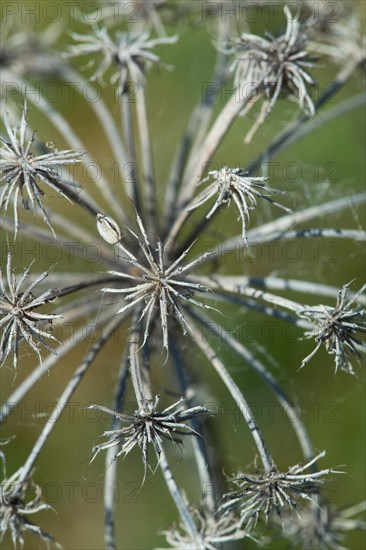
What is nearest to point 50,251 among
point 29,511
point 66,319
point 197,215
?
point 197,215

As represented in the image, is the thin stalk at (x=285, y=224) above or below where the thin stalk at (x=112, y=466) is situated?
above

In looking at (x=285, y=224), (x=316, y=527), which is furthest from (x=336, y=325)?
(x=316, y=527)

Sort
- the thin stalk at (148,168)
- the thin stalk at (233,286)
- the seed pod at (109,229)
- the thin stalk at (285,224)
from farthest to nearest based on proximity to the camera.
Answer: the thin stalk at (148,168) → the thin stalk at (285,224) → the thin stalk at (233,286) → the seed pod at (109,229)

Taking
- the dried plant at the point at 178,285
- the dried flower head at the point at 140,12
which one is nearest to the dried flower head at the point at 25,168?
the dried plant at the point at 178,285

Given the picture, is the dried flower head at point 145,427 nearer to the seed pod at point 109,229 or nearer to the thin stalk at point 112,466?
the thin stalk at point 112,466

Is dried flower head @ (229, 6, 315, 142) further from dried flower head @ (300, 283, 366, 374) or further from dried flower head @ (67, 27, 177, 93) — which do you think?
dried flower head @ (300, 283, 366, 374)

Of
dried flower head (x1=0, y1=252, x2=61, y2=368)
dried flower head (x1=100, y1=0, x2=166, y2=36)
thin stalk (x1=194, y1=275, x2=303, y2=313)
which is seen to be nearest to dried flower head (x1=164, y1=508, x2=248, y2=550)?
thin stalk (x1=194, y1=275, x2=303, y2=313)
